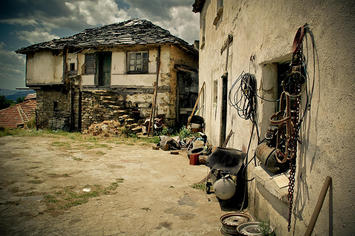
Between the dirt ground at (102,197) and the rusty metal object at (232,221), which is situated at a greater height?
the rusty metal object at (232,221)

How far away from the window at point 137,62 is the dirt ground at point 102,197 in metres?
8.09

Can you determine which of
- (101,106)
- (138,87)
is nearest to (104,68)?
(138,87)

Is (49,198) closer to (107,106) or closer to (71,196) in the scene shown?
(71,196)

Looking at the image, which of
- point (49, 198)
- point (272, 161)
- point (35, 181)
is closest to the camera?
point (272, 161)

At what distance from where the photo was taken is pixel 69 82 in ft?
52.9

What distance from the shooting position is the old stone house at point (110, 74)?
1395cm

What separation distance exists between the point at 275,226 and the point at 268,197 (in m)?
0.37

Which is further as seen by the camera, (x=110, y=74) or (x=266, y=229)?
(x=110, y=74)

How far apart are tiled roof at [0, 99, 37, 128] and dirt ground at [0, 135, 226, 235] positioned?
43.2ft

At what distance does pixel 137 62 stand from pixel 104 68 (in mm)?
2882

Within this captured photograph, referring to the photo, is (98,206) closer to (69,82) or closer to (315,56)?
(315,56)

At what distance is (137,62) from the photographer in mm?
14516

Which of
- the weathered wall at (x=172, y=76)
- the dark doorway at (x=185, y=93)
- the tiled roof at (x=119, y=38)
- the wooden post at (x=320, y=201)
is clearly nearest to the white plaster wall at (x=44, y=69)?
the tiled roof at (x=119, y=38)

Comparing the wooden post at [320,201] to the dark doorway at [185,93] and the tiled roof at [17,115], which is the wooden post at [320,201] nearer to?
the dark doorway at [185,93]
